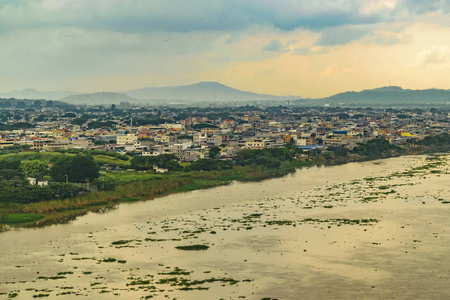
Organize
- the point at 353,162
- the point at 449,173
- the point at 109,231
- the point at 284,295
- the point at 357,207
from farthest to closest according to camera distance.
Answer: the point at 353,162 < the point at 449,173 < the point at 357,207 < the point at 109,231 < the point at 284,295

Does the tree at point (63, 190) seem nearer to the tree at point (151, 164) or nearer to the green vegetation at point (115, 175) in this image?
the green vegetation at point (115, 175)

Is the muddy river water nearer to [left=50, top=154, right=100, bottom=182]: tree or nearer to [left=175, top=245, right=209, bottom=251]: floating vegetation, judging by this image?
[left=175, top=245, right=209, bottom=251]: floating vegetation

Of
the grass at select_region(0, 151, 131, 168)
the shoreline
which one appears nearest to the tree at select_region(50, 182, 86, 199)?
the shoreline

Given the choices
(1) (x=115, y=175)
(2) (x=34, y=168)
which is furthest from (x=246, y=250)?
(2) (x=34, y=168)

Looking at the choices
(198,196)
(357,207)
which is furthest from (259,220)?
(198,196)

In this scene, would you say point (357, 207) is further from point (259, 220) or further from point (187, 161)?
point (187, 161)

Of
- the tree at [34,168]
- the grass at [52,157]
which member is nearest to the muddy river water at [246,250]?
the tree at [34,168]
